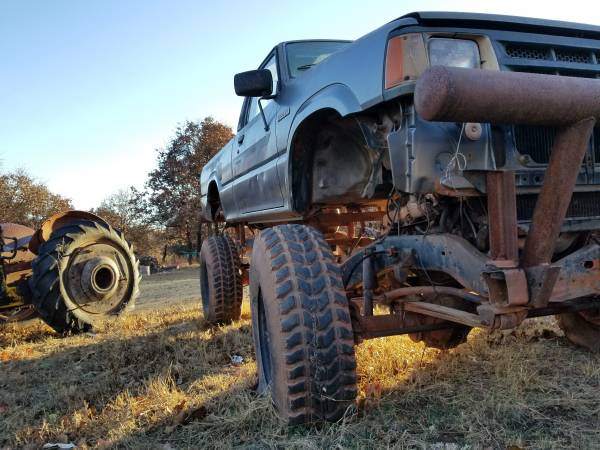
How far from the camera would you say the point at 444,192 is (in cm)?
237

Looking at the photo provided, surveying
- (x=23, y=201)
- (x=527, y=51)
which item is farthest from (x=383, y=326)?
(x=23, y=201)

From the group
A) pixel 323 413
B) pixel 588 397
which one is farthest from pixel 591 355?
pixel 323 413

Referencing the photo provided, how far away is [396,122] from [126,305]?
17.7 ft

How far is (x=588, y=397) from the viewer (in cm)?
293

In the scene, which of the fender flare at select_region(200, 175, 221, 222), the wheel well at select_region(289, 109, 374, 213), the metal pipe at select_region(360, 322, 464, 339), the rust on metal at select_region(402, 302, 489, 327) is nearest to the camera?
the rust on metal at select_region(402, 302, 489, 327)

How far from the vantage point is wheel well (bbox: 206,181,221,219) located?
23.5 ft

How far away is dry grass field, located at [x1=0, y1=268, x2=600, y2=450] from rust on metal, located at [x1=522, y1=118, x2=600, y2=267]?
91cm

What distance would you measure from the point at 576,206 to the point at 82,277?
560cm

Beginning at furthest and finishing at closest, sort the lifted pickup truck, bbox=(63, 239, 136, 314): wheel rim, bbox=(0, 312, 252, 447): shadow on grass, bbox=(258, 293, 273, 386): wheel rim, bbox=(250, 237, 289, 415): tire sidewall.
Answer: bbox=(63, 239, 136, 314): wheel rim < bbox=(258, 293, 273, 386): wheel rim < bbox=(0, 312, 252, 447): shadow on grass < bbox=(250, 237, 289, 415): tire sidewall < the lifted pickup truck

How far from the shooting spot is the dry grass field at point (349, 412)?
2564 millimetres

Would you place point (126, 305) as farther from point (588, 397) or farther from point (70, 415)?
point (588, 397)

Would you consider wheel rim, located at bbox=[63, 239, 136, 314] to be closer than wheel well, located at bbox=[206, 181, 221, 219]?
Yes

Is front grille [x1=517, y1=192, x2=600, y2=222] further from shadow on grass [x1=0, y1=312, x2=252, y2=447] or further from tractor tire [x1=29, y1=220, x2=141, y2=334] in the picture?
tractor tire [x1=29, y1=220, x2=141, y2=334]

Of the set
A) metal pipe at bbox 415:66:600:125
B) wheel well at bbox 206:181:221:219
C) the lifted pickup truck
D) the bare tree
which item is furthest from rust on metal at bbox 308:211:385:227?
the bare tree
